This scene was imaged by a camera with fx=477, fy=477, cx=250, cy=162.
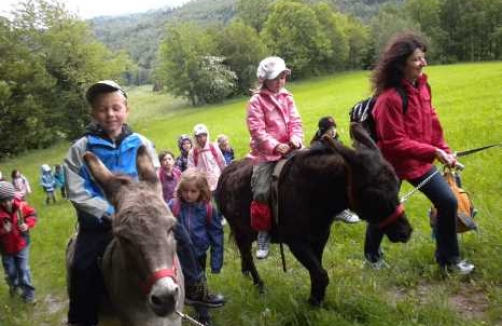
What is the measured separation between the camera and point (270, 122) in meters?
5.62

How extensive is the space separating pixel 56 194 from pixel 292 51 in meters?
58.9

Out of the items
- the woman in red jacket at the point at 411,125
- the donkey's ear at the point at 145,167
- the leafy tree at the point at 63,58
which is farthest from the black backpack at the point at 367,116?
the leafy tree at the point at 63,58

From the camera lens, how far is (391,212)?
14.8 feet

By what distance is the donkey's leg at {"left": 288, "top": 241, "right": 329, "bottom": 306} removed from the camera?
5016 mm

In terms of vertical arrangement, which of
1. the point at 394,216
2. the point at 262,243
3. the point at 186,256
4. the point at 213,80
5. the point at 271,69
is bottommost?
the point at 213,80

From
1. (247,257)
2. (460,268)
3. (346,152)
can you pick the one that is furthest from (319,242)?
(460,268)

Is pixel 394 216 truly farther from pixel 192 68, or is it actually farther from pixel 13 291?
pixel 192 68

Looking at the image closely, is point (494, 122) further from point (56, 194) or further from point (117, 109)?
point (56, 194)

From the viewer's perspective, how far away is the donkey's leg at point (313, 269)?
16.5 ft

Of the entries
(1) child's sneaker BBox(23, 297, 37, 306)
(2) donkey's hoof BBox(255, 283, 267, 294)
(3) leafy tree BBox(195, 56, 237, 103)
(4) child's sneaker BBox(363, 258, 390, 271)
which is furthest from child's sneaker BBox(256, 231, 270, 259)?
(3) leafy tree BBox(195, 56, 237, 103)

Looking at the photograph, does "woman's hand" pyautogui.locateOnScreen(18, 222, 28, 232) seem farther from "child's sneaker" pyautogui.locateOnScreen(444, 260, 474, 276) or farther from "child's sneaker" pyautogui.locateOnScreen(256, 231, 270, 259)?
"child's sneaker" pyautogui.locateOnScreen(444, 260, 474, 276)

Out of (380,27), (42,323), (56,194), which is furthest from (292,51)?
(42,323)

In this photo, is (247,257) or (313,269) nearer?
(313,269)

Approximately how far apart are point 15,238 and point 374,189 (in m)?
5.95
